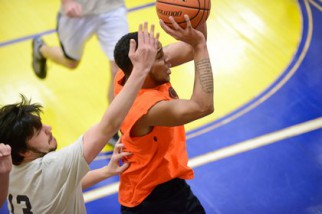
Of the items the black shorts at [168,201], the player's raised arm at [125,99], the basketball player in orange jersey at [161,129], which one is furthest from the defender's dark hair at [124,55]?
the black shorts at [168,201]

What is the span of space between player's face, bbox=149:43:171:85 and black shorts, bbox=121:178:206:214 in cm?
70

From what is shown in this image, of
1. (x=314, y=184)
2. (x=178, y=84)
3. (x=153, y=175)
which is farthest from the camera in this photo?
(x=178, y=84)

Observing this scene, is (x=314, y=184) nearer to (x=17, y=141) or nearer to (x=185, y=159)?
(x=185, y=159)

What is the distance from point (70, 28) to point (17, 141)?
114 inches

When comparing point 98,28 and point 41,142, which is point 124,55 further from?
point 98,28

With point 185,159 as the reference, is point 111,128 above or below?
above

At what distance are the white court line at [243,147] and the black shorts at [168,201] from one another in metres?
1.47

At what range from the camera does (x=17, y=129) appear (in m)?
2.59

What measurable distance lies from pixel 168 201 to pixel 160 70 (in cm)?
90

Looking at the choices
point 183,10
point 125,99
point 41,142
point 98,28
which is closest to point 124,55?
point 183,10

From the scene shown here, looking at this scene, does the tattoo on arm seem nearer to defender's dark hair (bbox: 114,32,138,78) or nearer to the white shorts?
defender's dark hair (bbox: 114,32,138,78)

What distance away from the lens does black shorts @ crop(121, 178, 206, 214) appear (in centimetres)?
325

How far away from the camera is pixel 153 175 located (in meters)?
3.19

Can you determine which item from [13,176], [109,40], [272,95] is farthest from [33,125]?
[272,95]
